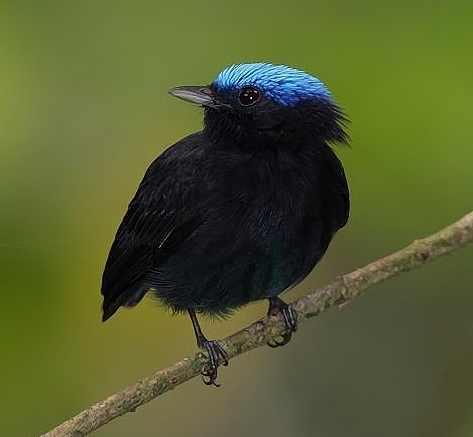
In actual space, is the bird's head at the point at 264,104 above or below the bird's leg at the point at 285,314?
above

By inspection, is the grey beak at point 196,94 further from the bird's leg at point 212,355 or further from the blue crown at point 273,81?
the bird's leg at point 212,355

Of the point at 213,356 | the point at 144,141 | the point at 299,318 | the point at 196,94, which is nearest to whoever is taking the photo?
the point at 299,318

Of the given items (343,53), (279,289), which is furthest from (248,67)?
(279,289)

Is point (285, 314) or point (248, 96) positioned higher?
point (248, 96)

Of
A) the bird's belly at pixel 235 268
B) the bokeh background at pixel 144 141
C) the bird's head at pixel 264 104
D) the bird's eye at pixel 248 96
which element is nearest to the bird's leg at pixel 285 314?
the bird's belly at pixel 235 268

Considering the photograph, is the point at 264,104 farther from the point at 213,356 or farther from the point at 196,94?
the point at 213,356

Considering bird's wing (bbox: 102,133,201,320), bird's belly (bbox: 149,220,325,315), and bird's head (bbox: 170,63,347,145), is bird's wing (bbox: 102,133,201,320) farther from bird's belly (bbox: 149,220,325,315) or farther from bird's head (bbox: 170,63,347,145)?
bird's head (bbox: 170,63,347,145)

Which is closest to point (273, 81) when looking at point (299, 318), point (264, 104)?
point (264, 104)
